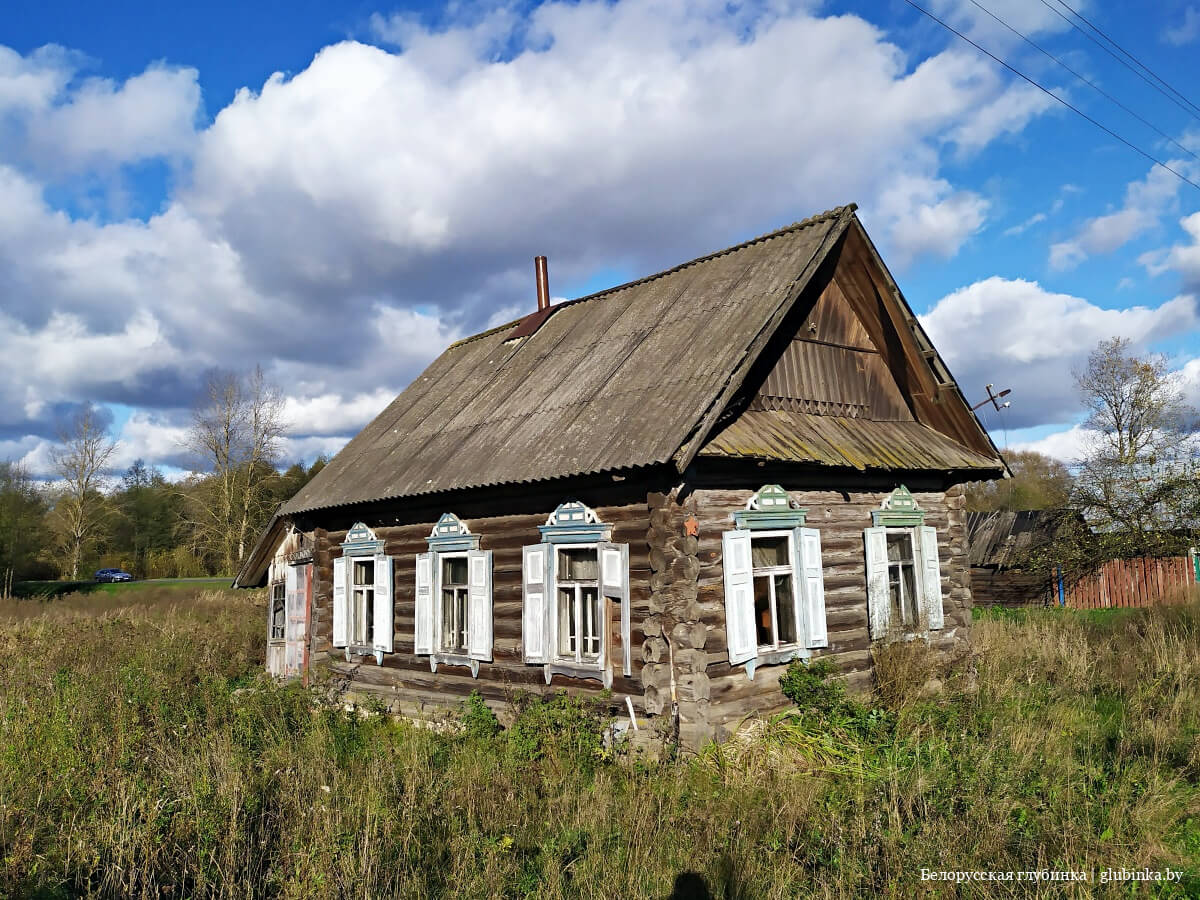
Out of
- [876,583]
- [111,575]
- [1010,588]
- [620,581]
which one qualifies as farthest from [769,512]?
[111,575]

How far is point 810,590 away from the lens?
8.94 meters

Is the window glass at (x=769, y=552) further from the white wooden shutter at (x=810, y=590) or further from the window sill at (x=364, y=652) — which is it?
the window sill at (x=364, y=652)

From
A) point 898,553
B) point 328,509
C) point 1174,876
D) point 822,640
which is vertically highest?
point 328,509

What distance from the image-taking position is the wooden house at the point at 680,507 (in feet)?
26.8

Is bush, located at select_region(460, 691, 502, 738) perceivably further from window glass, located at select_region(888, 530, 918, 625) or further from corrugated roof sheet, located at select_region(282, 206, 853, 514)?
window glass, located at select_region(888, 530, 918, 625)

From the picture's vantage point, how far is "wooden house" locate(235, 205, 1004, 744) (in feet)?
26.8

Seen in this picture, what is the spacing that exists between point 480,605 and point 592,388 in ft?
10.5

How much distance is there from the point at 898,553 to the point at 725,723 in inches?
168

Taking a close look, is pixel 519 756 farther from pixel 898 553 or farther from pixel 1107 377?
pixel 1107 377

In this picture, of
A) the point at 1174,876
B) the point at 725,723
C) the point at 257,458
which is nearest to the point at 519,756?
the point at 725,723

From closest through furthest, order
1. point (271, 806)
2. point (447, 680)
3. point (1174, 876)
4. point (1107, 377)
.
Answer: point (1174, 876) → point (271, 806) → point (447, 680) → point (1107, 377)

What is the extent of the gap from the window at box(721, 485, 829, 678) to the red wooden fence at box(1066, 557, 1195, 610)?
71.0 feet

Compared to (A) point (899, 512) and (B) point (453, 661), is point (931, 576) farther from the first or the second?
(B) point (453, 661)

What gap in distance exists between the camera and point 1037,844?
5.25 metres
